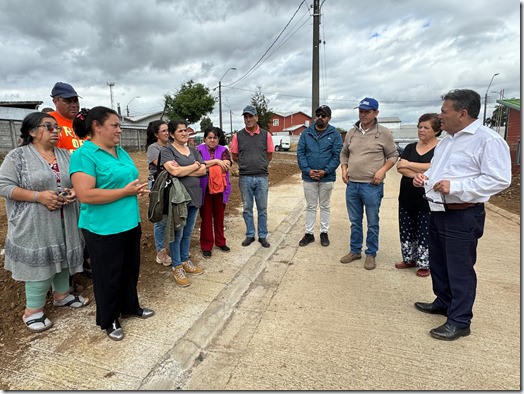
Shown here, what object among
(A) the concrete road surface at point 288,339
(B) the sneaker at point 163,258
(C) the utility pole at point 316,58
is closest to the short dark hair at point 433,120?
(A) the concrete road surface at point 288,339

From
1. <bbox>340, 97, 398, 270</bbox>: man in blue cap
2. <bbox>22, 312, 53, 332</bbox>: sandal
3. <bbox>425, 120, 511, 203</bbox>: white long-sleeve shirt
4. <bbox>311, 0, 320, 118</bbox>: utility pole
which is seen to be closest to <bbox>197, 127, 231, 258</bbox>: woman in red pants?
<bbox>340, 97, 398, 270</bbox>: man in blue cap

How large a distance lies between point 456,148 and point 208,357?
2488mm

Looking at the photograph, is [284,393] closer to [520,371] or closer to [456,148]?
[520,371]

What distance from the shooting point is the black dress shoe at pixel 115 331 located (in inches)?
103

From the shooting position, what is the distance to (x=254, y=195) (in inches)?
193

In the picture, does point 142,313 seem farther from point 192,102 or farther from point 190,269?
point 192,102

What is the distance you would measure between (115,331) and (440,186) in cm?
276

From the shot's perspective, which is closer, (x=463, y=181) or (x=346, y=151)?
(x=463, y=181)

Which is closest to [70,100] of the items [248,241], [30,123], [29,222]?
[30,123]

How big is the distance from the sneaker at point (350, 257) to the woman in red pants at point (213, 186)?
1.56 metres

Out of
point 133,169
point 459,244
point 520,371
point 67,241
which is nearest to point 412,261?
point 459,244

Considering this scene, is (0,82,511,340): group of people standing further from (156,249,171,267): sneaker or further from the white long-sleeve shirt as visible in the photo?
(156,249,171,267): sneaker

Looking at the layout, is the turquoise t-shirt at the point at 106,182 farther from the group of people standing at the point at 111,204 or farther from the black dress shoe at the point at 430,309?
the black dress shoe at the point at 430,309

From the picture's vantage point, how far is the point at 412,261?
160 inches
